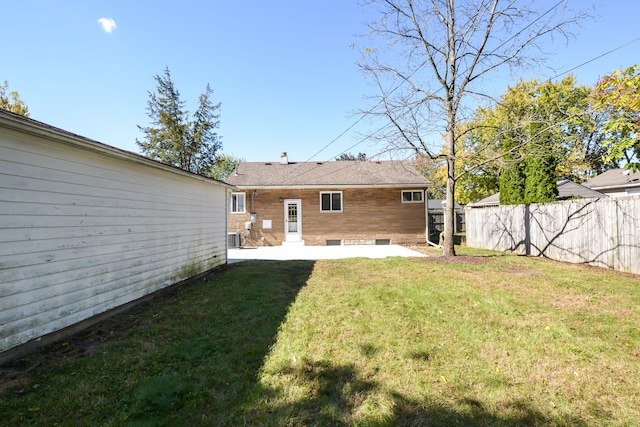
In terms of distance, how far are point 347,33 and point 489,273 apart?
8709 mm

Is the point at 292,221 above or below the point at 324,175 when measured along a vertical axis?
below

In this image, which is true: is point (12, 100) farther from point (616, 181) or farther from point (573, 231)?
point (616, 181)

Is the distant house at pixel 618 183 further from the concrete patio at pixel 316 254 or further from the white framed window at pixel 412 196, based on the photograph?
the concrete patio at pixel 316 254

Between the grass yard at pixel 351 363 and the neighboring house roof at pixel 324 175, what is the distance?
31.1 feet

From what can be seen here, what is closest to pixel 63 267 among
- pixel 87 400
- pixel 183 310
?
pixel 183 310

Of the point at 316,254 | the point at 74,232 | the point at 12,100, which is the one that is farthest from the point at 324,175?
the point at 12,100

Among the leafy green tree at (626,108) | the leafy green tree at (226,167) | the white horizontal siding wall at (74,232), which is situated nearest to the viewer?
the white horizontal siding wall at (74,232)

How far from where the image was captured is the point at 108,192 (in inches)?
167

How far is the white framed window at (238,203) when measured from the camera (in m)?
14.6

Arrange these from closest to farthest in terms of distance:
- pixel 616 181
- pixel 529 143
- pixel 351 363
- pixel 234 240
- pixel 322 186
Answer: pixel 351 363
pixel 529 143
pixel 234 240
pixel 322 186
pixel 616 181

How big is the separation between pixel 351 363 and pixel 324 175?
13022 mm

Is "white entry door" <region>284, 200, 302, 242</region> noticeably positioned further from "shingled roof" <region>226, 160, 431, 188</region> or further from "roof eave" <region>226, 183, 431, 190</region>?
"shingled roof" <region>226, 160, 431, 188</region>

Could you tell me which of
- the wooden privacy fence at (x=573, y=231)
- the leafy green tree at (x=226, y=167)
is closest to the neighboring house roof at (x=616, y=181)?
the wooden privacy fence at (x=573, y=231)

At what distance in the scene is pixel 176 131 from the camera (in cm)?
2172
